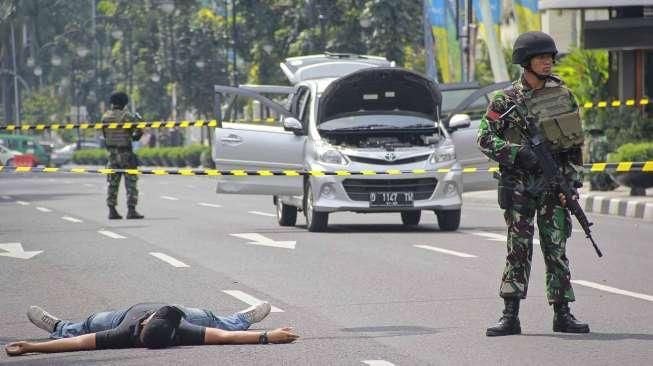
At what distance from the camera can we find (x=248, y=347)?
10.0 meters

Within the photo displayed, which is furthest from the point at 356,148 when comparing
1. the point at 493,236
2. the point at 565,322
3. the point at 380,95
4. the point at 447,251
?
the point at 565,322

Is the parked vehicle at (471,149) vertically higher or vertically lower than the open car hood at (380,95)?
lower

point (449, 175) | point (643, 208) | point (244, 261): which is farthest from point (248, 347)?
point (643, 208)

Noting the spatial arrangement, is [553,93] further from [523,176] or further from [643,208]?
[643,208]

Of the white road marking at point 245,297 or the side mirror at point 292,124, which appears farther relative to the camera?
the side mirror at point 292,124

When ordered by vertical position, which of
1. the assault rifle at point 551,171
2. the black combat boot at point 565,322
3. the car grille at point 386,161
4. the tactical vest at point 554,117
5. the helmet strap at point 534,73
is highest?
the helmet strap at point 534,73

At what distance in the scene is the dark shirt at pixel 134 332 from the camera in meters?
9.68

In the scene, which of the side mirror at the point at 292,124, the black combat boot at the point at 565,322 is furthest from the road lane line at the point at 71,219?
the black combat boot at the point at 565,322

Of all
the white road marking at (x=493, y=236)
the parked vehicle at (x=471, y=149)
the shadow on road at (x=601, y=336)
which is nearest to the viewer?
the shadow on road at (x=601, y=336)

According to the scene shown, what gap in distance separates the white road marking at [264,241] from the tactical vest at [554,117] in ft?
26.0

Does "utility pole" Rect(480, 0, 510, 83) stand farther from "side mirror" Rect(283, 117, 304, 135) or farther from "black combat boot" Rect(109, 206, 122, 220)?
"side mirror" Rect(283, 117, 304, 135)

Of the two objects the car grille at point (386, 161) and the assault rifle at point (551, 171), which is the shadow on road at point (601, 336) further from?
the car grille at point (386, 161)

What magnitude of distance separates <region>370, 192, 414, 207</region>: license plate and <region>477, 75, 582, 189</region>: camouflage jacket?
9.69 meters

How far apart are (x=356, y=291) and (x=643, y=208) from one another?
40.4 ft
